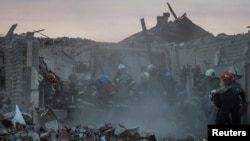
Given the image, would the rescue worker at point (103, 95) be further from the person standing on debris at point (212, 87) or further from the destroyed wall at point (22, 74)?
the person standing on debris at point (212, 87)

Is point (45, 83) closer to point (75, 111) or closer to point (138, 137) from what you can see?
point (75, 111)

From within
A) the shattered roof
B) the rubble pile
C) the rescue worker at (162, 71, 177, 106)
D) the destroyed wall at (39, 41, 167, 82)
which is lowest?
the rubble pile

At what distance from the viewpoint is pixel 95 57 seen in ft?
71.2

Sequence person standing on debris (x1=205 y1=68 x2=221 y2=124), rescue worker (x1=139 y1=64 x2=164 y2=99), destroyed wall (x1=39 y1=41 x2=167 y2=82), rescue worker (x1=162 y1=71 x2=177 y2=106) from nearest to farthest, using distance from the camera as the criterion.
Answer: person standing on debris (x1=205 y1=68 x2=221 y2=124) → rescue worker (x1=139 y1=64 x2=164 y2=99) → rescue worker (x1=162 y1=71 x2=177 y2=106) → destroyed wall (x1=39 y1=41 x2=167 y2=82)

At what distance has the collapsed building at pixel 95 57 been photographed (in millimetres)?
15969

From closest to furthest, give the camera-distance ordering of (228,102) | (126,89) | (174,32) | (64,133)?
(64,133), (228,102), (126,89), (174,32)

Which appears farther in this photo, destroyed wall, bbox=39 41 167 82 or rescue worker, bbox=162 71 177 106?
destroyed wall, bbox=39 41 167 82

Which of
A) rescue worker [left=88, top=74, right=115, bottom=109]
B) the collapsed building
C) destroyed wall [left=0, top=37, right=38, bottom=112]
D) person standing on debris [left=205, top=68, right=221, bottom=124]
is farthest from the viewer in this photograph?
rescue worker [left=88, top=74, right=115, bottom=109]

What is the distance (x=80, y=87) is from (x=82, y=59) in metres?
4.69

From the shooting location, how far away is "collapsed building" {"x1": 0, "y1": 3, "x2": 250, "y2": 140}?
15969mm

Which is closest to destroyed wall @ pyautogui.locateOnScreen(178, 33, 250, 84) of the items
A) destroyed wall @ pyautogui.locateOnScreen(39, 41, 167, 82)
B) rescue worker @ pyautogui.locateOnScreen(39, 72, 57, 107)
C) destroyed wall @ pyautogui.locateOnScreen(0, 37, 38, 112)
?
destroyed wall @ pyautogui.locateOnScreen(39, 41, 167, 82)

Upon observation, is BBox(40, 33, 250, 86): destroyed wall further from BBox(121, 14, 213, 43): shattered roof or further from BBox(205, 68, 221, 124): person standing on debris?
BBox(205, 68, 221, 124): person standing on debris

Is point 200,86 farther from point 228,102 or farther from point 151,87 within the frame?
point 228,102
